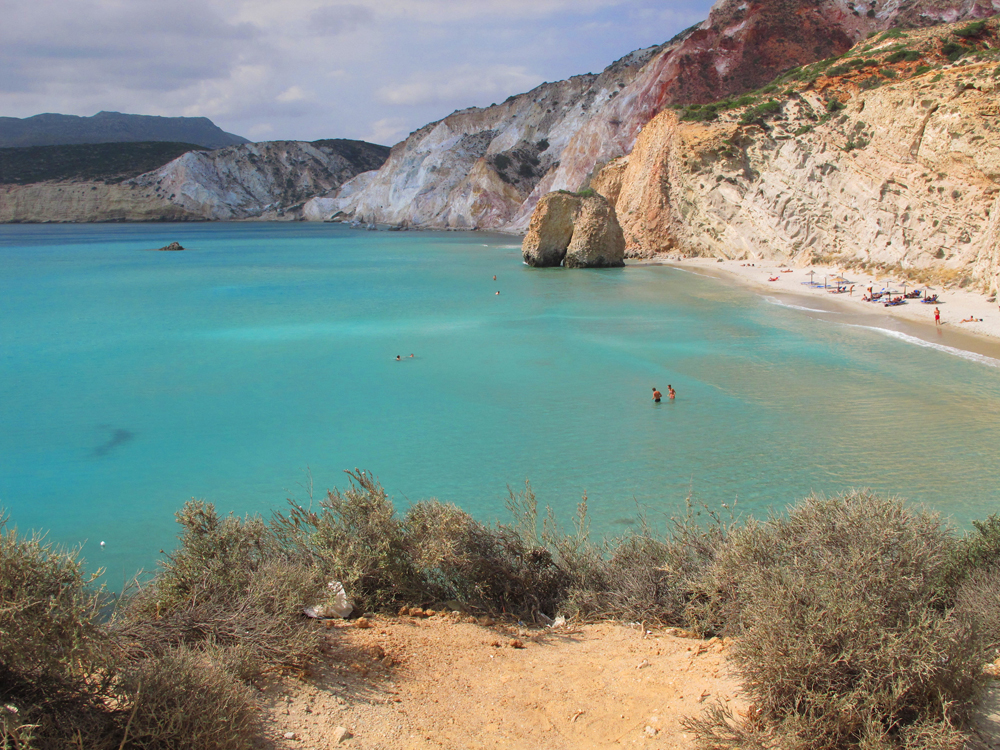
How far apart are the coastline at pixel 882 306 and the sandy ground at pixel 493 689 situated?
52.5ft

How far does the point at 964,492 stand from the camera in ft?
31.5

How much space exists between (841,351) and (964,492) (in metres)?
9.52

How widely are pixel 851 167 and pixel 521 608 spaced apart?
3189 cm

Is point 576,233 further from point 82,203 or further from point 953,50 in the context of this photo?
point 82,203

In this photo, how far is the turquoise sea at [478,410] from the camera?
1005cm

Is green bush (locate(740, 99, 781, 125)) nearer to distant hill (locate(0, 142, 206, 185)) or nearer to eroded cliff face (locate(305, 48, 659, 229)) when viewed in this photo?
eroded cliff face (locate(305, 48, 659, 229))

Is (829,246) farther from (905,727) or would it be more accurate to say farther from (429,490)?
(905,727)

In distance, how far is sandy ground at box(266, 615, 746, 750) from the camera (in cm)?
396

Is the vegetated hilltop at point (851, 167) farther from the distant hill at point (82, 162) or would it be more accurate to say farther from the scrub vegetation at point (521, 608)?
the distant hill at point (82, 162)

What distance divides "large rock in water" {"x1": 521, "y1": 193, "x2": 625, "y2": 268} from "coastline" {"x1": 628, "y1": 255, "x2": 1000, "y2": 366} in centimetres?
713

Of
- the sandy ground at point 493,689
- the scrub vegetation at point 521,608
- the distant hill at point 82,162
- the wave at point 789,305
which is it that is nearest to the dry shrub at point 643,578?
the scrub vegetation at point 521,608

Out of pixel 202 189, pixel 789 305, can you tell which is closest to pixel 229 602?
pixel 789 305

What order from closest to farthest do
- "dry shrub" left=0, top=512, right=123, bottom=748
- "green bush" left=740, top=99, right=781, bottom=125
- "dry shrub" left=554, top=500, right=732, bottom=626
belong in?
1. "dry shrub" left=0, top=512, right=123, bottom=748
2. "dry shrub" left=554, top=500, right=732, bottom=626
3. "green bush" left=740, top=99, right=781, bottom=125

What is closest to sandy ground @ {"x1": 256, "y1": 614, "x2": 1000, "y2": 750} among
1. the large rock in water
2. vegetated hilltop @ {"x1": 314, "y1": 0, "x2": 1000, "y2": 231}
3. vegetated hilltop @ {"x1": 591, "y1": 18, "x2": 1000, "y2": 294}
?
vegetated hilltop @ {"x1": 591, "y1": 18, "x2": 1000, "y2": 294}
